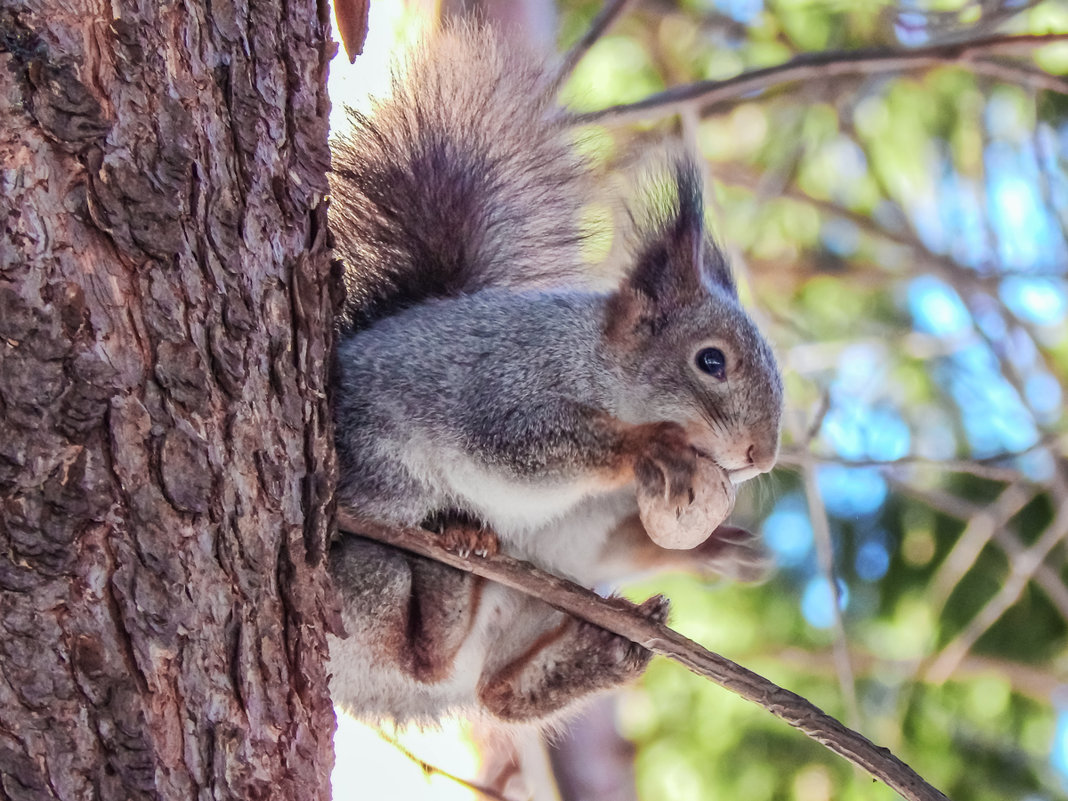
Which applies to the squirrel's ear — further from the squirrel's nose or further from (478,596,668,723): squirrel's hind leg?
(478,596,668,723): squirrel's hind leg

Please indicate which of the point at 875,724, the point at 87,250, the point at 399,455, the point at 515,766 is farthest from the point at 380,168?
the point at 875,724

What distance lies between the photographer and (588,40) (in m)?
2.47

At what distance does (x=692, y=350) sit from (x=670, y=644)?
58cm

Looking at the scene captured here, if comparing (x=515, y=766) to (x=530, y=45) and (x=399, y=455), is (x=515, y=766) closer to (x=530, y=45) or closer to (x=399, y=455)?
(x=399, y=455)

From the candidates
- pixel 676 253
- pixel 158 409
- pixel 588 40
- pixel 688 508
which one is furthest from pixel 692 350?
pixel 158 409

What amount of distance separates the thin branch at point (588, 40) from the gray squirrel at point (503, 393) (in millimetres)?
92

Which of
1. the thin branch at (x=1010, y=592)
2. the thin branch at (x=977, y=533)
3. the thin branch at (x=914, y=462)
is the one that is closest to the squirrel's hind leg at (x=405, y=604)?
the thin branch at (x=914, y=462)

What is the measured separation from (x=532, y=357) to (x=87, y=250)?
2.86 ft

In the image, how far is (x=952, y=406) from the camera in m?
3.99

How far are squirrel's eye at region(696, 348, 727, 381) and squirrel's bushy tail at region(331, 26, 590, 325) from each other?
1.45 feet

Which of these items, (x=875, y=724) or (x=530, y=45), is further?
(x=875, y=724)

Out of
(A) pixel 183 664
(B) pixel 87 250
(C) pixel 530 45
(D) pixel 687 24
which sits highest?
(D) pixel 687 24

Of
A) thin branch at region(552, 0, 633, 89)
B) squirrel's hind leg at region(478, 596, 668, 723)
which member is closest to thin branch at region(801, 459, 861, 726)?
squirrel's hind leg at region(478, 596, 668, 723)

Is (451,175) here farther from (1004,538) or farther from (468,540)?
(1004,538)
